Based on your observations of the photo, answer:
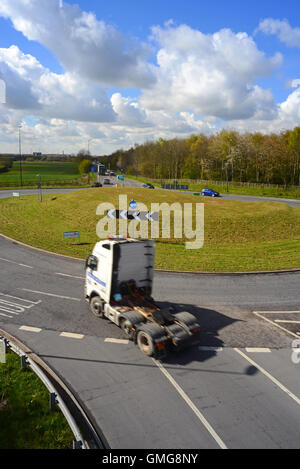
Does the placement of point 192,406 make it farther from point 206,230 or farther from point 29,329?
point 206,230

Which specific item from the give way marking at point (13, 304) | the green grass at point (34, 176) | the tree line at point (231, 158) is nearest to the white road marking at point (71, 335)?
the give way marking at point (13, 304)

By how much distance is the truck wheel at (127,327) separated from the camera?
12.0 metres

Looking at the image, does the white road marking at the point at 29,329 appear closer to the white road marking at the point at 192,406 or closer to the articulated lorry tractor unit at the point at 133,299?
the articulated lorry tractor unit at the point at 133,299

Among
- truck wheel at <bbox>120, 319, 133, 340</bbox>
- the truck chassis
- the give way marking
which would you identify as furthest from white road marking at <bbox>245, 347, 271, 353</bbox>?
the give way marking

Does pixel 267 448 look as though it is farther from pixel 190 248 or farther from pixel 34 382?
pixel 190 248

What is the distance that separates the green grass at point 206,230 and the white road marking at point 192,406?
37.4 feet

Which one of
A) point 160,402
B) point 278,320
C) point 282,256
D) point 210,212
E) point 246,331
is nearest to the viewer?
point 160,402

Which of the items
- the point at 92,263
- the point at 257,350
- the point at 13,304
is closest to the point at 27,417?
the point at 92,263

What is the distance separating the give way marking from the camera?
14930mm

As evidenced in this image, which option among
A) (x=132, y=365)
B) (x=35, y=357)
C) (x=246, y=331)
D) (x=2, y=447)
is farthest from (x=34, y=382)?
(x=246, y=331)

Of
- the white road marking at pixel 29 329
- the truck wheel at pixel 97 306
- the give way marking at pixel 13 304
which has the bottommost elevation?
the white road marking at pixel 29 329

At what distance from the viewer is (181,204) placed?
38125mm

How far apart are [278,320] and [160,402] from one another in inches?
325

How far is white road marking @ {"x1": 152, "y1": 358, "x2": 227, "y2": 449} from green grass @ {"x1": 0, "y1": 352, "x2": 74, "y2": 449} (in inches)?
137
